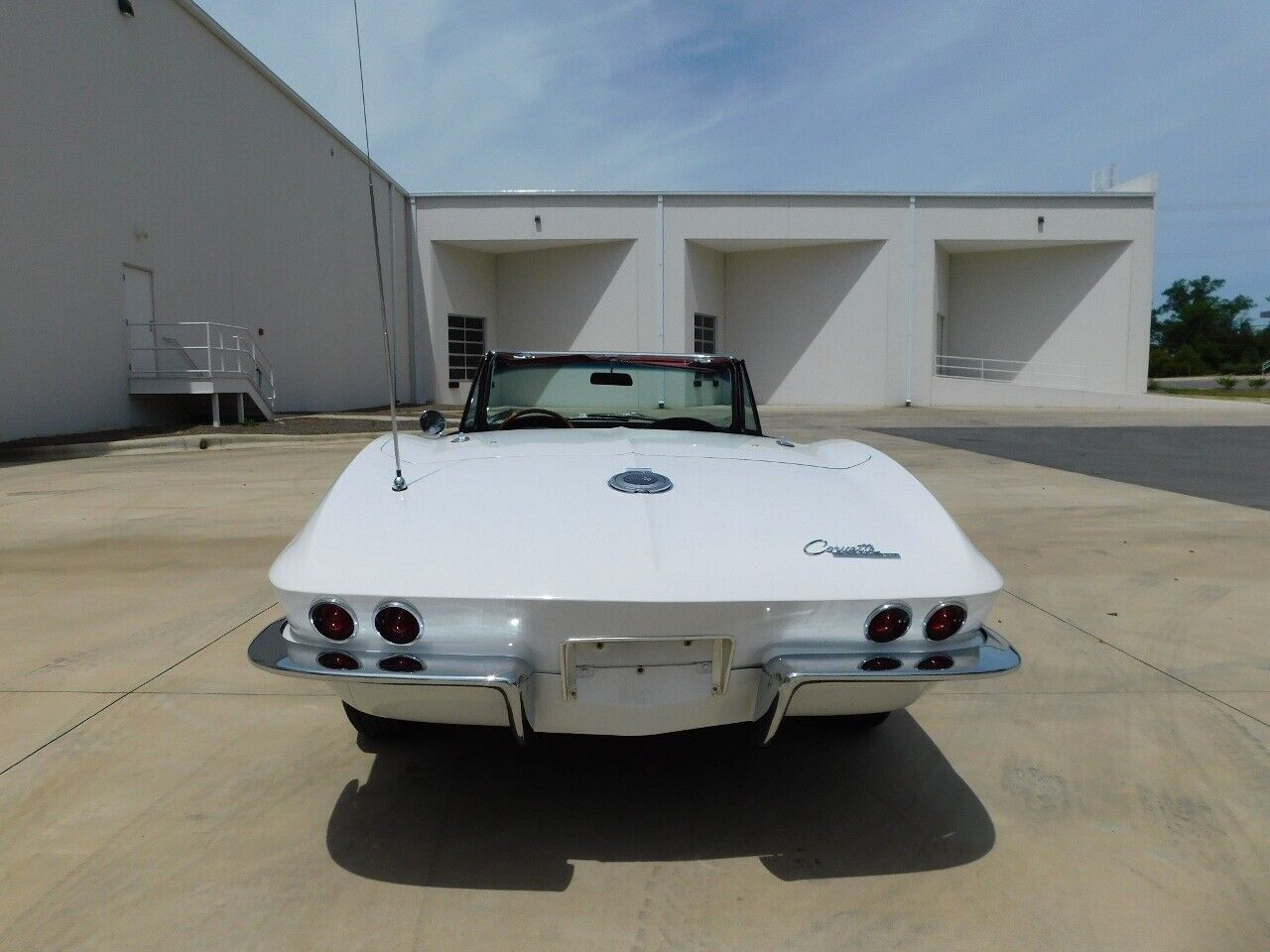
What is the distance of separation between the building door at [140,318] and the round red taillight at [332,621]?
1374cm

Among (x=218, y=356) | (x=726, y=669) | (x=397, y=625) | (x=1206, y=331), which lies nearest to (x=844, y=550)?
(x=726, y=669)

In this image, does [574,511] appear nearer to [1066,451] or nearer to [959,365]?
[1066,451]

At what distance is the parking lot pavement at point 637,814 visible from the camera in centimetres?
195

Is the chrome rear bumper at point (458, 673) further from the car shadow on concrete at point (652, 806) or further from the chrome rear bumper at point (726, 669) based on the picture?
the car shadow on concrete at point (652, 806)

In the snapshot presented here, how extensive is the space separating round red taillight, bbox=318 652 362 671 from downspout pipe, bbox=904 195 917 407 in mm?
24990

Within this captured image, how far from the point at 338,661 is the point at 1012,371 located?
28.4 meters

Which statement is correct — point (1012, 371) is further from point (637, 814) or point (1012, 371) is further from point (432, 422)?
point (637, 814)

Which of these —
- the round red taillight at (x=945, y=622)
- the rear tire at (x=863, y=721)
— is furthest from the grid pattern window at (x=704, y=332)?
the round red taillight at (x=945, y=622)

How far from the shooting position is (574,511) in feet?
7.29

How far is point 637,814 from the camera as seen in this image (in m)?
2.41

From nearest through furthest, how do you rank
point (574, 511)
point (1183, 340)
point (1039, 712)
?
point (574, 511)
point (1039, 712)
point (1183, 340)

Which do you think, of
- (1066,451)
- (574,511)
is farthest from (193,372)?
(574,511)

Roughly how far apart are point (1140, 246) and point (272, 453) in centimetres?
2358

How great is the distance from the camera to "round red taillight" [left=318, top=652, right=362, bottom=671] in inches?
77.7
